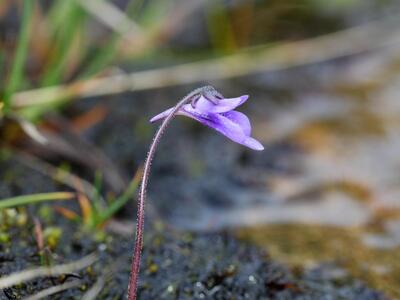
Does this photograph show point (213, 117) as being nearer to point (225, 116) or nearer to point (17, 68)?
point (225, 116)

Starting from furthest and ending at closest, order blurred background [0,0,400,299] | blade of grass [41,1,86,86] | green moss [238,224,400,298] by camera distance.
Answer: blade of grass [41,1,86,86] → blurred background [0,0,400,299] → green moss [238,224,400,298]

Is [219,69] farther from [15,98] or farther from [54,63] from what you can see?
[15,98]

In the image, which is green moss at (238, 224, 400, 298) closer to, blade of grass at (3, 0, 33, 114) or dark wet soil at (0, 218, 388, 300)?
dark wet soil at (0, 218, 388, 300)

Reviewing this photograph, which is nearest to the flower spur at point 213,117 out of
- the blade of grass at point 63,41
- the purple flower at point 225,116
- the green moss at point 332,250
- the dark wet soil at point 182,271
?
the purple flower at point 225,116

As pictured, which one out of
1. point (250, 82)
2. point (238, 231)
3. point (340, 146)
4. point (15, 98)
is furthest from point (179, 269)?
point (250, 82)

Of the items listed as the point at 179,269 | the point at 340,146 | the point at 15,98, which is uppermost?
the point at 340,146

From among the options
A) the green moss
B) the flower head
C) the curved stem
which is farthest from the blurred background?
the flower head

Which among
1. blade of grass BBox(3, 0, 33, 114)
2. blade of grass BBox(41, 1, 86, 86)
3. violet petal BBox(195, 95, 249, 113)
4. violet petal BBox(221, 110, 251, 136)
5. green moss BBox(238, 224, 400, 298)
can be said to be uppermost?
blade of grass BBox(41, 1, 86, 86)
